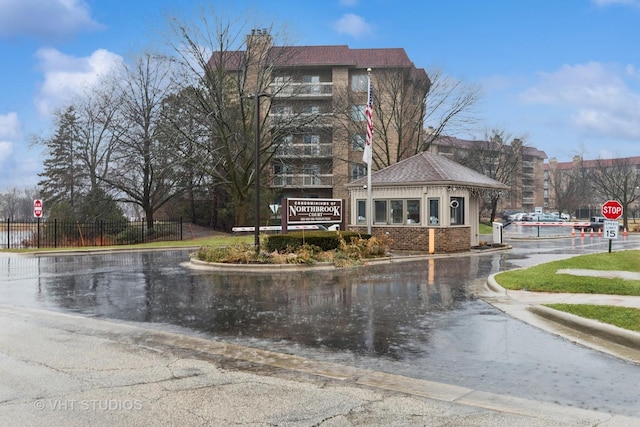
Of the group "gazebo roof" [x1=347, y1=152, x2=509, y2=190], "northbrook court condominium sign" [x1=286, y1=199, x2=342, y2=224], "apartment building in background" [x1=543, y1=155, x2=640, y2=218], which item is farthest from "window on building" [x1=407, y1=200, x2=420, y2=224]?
"apartment building in background" [x1=543, y1=155, x2=640, y2=218]

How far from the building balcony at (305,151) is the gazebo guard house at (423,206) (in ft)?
61.4

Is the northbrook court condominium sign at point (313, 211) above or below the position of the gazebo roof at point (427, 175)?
below

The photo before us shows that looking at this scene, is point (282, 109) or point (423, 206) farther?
point (282, 109)

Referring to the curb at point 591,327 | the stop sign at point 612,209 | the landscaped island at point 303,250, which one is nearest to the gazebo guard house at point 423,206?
the landscaped island at point 303,250

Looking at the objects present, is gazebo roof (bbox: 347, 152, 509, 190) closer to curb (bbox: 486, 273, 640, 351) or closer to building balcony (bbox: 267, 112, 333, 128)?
curb (bbox: 486, 273, 640, 351)

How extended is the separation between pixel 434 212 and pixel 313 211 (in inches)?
227

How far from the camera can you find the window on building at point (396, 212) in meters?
25.0

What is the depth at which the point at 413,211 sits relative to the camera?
24.7m

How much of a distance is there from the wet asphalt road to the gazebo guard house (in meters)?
5.63

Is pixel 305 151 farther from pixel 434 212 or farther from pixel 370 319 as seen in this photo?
pixel 370 319

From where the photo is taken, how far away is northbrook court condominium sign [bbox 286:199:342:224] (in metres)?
21.5

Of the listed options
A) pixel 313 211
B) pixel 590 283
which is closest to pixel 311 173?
pixel 313 211

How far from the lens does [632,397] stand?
18.1 ft

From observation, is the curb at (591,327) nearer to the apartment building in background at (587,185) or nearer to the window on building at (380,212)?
the window on building at (380,212)
